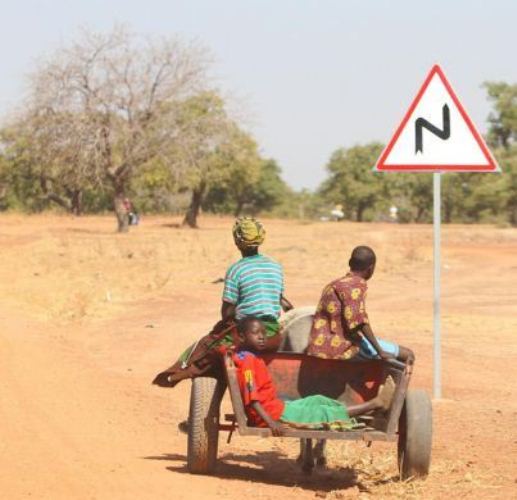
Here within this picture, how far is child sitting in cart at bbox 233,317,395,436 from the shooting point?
7.33 m

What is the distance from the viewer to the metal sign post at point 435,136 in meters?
10.5

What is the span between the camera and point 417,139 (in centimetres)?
1059

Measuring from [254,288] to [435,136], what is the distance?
3.25m

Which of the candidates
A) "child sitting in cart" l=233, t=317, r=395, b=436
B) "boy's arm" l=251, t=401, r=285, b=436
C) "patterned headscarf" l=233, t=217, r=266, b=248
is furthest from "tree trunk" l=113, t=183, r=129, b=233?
"boy's arm" l=251, t=401, r=285, b=436

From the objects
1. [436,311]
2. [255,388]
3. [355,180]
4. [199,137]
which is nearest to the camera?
[255,388]

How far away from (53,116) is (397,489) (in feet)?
124

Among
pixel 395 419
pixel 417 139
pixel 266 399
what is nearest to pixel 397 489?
pixel 395 419

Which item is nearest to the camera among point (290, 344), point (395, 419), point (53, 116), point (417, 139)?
point (395, 419)

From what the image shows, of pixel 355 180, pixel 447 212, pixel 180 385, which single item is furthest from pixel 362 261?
pixel 355 180

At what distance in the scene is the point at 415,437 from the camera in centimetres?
745

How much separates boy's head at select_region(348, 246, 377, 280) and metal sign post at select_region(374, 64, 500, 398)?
2.78 m

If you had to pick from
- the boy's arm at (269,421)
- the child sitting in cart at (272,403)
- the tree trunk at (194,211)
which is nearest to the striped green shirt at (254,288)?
the child sitting in cart at (272,403)

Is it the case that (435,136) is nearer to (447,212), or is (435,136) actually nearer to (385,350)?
(385,350)

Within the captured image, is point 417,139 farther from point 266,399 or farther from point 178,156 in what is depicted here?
point 178,156
